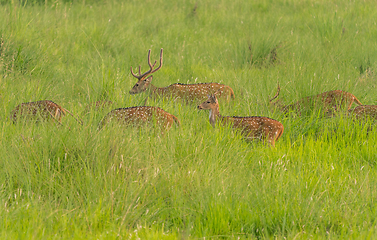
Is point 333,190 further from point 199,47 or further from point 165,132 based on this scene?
point 199,47

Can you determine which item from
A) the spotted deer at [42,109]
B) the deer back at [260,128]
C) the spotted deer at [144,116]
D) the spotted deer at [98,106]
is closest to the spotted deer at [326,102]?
the deer back at [260,128]

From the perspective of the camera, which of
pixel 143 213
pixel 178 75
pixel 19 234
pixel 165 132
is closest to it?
pixel 19 234

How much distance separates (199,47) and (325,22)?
315 cm

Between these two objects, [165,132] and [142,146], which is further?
[165,132]

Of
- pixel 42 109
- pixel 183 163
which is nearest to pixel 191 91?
pixel 42 109

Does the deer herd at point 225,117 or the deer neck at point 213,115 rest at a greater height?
the deer herd at point 225,117

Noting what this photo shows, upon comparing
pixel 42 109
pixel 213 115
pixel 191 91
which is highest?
pixel 42 109

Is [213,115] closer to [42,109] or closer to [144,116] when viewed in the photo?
[144,116]

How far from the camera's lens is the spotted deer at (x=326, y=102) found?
580 centimetres

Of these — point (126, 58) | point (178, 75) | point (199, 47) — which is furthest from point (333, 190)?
point (199, 47)

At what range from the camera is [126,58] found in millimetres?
9016

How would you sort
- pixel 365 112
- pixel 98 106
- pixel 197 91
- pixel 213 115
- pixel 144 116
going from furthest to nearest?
1. pixel 197 91
2. pixel 213 115
3. pixel 365 112
4. pixel 98 106
5. pixel 144 116

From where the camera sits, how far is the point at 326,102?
5922 millimetres

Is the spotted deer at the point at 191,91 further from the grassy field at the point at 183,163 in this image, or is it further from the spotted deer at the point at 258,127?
the spotted deer at the point at 258,127
